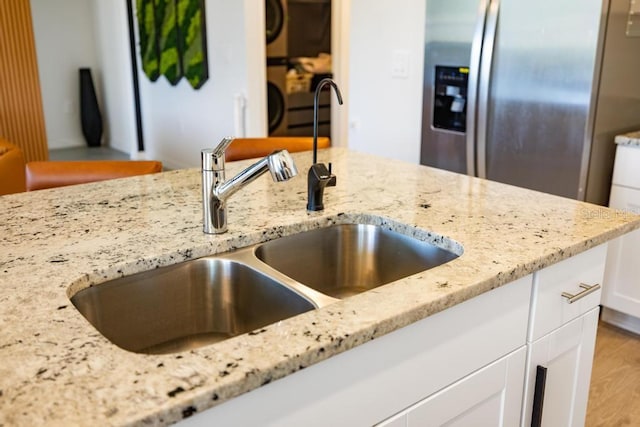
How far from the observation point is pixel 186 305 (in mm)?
1312

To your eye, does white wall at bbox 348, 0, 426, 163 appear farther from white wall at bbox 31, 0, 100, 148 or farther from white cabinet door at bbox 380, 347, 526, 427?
white wall at bbox 31, 0, 100, 148

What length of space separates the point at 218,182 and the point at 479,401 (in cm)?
73

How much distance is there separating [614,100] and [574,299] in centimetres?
158

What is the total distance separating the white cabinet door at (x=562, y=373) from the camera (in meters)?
1.38

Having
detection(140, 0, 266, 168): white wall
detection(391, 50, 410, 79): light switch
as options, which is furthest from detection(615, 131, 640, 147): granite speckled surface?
detection(140, 0, 266, 168): white wall

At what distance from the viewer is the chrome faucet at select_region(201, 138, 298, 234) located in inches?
50.3

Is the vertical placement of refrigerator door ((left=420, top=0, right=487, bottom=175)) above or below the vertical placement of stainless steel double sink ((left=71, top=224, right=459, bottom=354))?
above

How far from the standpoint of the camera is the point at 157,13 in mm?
5656

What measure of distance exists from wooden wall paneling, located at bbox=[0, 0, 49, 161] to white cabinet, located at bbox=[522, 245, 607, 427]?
14.9ft

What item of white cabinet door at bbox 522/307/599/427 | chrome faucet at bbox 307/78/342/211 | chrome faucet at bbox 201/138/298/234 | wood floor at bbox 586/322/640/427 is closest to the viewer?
chrome faucet at bbox 201/138/298/234

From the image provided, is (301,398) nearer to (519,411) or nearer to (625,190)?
(519,411)

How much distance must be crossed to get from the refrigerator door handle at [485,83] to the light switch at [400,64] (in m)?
0.57

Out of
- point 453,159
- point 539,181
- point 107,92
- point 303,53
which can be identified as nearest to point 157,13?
point 303,53

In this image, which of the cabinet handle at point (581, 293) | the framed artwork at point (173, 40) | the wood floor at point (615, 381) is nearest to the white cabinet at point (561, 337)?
the cabinet handle at point (581, 293)
